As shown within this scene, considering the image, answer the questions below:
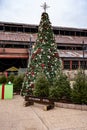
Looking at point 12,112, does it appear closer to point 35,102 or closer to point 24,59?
point 35,102

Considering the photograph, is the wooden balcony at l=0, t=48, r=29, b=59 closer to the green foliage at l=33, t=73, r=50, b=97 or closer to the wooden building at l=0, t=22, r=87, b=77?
the wooden building at l=0, t=22, r=87, b=77

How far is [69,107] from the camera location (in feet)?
39.2

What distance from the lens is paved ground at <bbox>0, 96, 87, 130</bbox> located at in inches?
348

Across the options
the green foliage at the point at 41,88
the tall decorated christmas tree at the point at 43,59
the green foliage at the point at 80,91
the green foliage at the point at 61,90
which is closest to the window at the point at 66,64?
the tall decorated christmas tree at the point at 43,59

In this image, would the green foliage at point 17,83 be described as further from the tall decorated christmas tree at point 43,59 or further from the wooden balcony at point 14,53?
the wooden balcony at point 14,53

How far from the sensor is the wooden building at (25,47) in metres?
41.0

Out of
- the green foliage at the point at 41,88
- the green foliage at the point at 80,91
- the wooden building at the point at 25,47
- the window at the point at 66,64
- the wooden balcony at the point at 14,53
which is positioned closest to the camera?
the green foliage at the point at 80,91

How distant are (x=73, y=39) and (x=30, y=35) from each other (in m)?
10.5

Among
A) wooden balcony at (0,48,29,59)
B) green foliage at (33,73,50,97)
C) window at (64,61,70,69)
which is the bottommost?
window at (64,61,70,69)

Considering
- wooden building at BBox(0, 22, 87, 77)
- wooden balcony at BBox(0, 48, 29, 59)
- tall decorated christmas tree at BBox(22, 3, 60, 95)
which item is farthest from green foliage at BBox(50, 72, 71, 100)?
wooden balcony at BBox(0, 48, 29, 59)

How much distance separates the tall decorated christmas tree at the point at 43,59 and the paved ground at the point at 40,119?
3.30m

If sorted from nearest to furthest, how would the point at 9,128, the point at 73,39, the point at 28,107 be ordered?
the point at 9,128 → the point at 28,107 → the point at 73,39

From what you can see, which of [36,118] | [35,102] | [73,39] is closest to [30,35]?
[73,39]

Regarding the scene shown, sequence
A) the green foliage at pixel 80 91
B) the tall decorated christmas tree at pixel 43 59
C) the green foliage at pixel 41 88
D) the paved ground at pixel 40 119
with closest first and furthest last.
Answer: the paved ground at pixel 40 119
the green foliage at pixel 80 91
the green foliage at pixel 41 88
the tall decorated christmas tree at pixel 43 59
